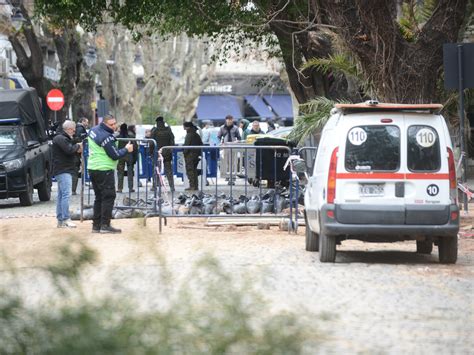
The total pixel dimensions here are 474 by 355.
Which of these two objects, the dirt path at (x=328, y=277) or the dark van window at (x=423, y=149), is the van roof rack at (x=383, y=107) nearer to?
the dark van window at (x=423, y=149)

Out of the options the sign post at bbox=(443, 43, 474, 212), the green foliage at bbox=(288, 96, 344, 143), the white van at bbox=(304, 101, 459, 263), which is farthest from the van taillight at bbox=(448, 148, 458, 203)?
the green foliage at bbox=(288, 96, 344, 143)

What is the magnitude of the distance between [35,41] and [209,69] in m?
27.7

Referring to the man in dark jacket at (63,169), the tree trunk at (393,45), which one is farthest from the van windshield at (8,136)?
the tree trunk at (393,45)

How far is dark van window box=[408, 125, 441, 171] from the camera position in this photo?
13195 mm

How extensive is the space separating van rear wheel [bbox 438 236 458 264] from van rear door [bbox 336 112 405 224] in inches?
27.0

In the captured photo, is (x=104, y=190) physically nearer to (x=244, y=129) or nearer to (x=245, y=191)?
(x=245, y=191)

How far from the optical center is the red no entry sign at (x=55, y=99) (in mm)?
43250

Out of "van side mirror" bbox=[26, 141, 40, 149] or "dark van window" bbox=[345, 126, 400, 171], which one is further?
"van side mirror" bbox=[26, 141, 40, 149]

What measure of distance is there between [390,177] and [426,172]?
15.1 inches

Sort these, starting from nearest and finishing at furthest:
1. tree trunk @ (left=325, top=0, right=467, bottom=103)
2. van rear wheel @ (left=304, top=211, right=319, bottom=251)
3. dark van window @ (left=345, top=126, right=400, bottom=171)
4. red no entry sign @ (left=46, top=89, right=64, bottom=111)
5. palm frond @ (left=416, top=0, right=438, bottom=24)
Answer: dark van window @ (left=345, top=126, right=400, bottom=171), van rear wheel @ (left=304, top=211, right=319, bottom=251), tree trunk @ (left=325, top=0, right=467, bottom=103), palm frond @ (left=416, top=0, right=438, bottom=24), red no entry sign @ (left=46, top=89, right=64, bottom=111)

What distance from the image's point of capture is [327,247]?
13.5m

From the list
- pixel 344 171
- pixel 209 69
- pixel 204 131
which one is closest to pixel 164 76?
pixel 209 69

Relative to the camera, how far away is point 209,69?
233ft

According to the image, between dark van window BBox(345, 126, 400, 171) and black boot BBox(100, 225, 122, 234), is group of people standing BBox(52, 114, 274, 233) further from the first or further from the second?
dark van window BBox(345, 126, 400, 171)
